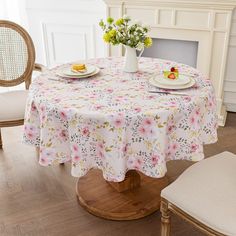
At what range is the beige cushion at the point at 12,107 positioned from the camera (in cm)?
247

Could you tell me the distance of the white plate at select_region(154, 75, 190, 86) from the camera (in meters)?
1.90

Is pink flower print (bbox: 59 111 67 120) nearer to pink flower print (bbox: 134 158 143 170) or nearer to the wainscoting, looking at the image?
pink flower print (bbox: 134 158 143 170)

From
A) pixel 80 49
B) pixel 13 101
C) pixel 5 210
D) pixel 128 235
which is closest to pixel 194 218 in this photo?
pixel 128 235

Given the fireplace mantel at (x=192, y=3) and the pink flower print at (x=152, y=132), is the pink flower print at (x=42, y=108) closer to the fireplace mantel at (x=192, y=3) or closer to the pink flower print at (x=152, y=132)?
the pink flower print at (x=152, y=132)

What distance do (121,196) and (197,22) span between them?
181 centimetres

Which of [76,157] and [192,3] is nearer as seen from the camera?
[76,157]

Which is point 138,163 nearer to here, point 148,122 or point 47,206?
point 148,122

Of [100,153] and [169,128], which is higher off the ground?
[169,128]

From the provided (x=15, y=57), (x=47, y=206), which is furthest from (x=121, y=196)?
(x=15, y=57)

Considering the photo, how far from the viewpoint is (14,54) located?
2.85 metres

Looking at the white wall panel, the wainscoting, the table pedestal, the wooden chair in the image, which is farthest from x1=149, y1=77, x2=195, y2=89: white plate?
the white wall panel

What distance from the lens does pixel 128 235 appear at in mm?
2037

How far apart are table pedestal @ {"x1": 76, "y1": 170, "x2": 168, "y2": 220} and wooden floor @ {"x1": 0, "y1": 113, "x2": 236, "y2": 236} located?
48mm

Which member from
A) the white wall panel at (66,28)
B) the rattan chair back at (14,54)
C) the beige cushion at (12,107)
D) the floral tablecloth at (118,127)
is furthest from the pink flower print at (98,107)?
the white wall panel at (66,28)
